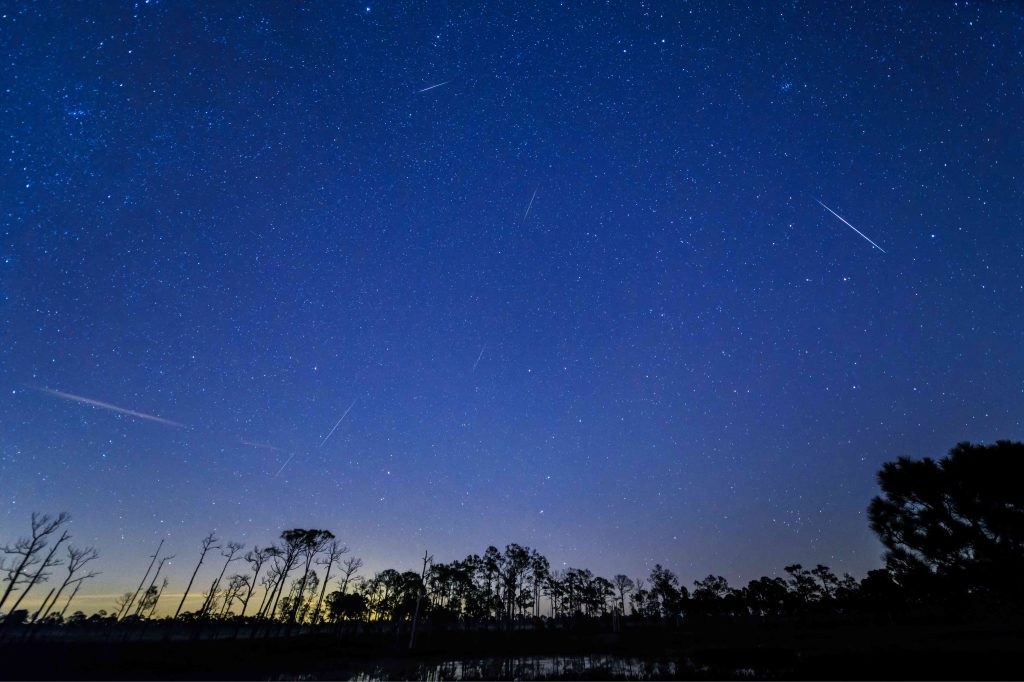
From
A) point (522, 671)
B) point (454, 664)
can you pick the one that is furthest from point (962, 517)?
point (454, 664)

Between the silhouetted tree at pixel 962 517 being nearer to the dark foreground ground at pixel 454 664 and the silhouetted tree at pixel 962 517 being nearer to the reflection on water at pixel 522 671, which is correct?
the dark foreground ground at pixel 454 664

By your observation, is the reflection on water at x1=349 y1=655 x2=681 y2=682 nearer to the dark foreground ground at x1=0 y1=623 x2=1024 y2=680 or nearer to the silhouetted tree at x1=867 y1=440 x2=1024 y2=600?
the dark foreground ground at x1=0 y1=623 x2=1024 y2=680

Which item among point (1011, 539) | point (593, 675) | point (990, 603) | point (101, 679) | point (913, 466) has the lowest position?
point (101, 679)

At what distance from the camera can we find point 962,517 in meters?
18.1

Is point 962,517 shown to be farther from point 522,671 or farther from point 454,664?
point 454,664

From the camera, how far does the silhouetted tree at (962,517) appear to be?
1639cm

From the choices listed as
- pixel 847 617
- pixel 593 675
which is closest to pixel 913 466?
pixel 593 675

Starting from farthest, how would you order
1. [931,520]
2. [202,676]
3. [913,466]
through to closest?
[202,676] < [913,466] < [931,520]

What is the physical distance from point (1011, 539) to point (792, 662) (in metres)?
20.6

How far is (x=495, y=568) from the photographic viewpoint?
8262 cm

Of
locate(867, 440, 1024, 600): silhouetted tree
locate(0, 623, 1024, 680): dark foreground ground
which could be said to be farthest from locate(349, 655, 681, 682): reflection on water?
locate(867, 440, 1024, 600): silhouetted tree

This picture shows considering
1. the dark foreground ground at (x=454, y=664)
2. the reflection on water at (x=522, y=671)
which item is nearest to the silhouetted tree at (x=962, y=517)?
the dark foreground ground at (x=454, y=664)

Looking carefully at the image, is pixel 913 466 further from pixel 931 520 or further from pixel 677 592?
pixel 677 592

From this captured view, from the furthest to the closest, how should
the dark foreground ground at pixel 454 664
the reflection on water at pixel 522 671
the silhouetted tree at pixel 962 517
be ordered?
the reflection on water at pixel 522 671, the dark foreground ground at pixel 454 664, the silhouetted tree at pixel 962 517
